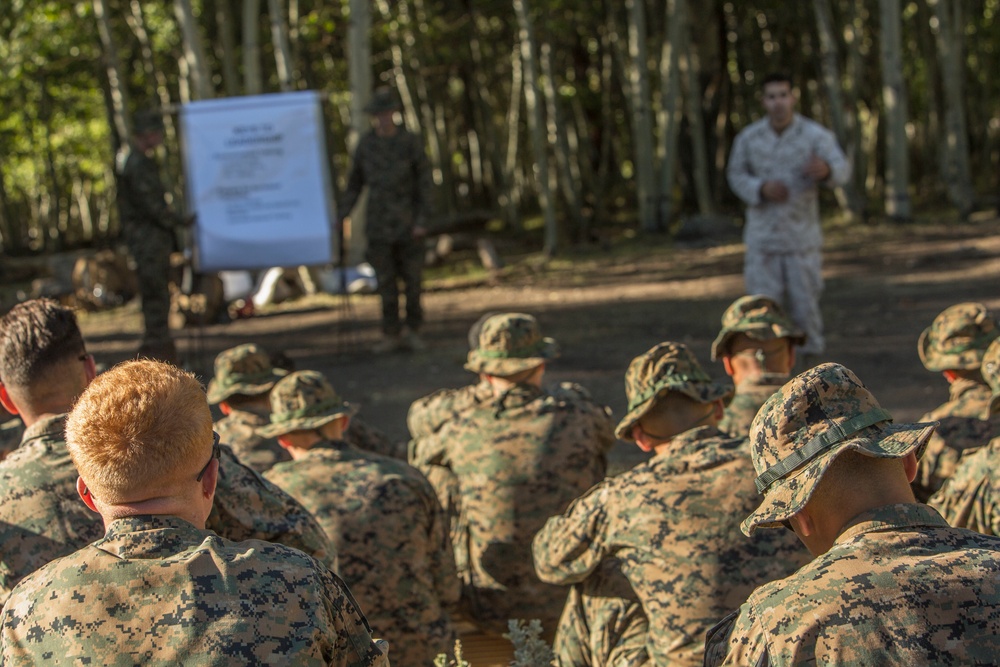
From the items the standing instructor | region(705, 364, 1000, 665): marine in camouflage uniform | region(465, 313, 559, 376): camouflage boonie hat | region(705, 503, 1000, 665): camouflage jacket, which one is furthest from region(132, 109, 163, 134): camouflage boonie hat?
region(705, 503, 1000, 665): camouflage jacket

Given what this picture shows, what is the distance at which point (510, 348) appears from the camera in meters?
5.16

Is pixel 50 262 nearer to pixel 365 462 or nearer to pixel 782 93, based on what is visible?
pixel 782 93

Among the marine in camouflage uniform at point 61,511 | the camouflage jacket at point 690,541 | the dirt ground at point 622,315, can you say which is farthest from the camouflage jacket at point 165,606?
the dirt ground at point 622,315

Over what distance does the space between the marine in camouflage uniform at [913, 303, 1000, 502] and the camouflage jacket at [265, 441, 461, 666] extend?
6.24 ft

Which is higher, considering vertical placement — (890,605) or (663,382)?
(663,382)

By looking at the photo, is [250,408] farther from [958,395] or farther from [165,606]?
[165,606]

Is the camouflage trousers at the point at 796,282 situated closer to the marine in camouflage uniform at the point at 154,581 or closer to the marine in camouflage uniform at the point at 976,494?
the marine in camouflage uniform at the point at 976,494

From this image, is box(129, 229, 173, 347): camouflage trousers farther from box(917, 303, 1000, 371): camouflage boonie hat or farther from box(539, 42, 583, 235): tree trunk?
box(539, 42, 583, 235): tree trunk

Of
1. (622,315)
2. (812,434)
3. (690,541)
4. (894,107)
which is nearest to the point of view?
(812,434)

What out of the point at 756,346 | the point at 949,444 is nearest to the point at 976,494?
the point at 949,444

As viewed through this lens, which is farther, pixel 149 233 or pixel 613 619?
pixel 149 233

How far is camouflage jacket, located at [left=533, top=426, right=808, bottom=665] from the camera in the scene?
3529 mm

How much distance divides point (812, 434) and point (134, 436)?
1357 millimetres

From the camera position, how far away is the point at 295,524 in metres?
3.17
